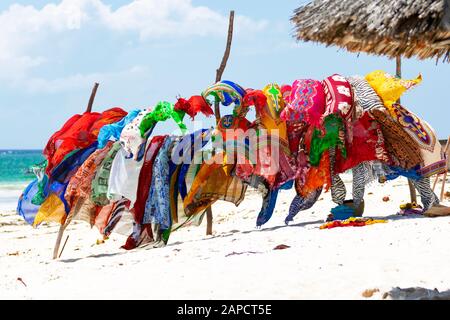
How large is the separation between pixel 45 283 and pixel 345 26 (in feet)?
11.9

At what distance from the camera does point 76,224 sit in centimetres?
1434

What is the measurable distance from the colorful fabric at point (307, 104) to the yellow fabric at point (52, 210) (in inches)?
116

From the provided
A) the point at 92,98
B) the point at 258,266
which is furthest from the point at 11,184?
the point at 258,266

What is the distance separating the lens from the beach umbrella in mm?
5180

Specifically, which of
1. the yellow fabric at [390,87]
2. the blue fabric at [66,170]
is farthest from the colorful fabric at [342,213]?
the blue fabric at [66,170]

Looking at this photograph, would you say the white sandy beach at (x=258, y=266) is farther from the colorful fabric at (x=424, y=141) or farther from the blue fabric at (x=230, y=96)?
the blue fabric at (x=230, y=96)

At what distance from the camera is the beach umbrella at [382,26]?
17.0ft

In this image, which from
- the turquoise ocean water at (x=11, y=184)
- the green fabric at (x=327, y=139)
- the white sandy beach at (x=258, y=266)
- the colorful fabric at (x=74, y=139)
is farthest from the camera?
the turquoise ocean water at (x=11, y=184)

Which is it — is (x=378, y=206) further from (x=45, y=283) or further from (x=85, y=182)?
(x=45, y=283)

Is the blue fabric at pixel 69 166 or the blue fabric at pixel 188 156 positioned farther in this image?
the blue fabric at pixel 69 166

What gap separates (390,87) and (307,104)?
3.42 feet

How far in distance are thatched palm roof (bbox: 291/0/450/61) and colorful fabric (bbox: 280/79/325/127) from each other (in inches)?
113

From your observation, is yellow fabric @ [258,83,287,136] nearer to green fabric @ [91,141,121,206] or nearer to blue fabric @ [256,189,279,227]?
blue fabric @ [256,189,279,227]

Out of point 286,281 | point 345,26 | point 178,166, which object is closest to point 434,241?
point 286,281
